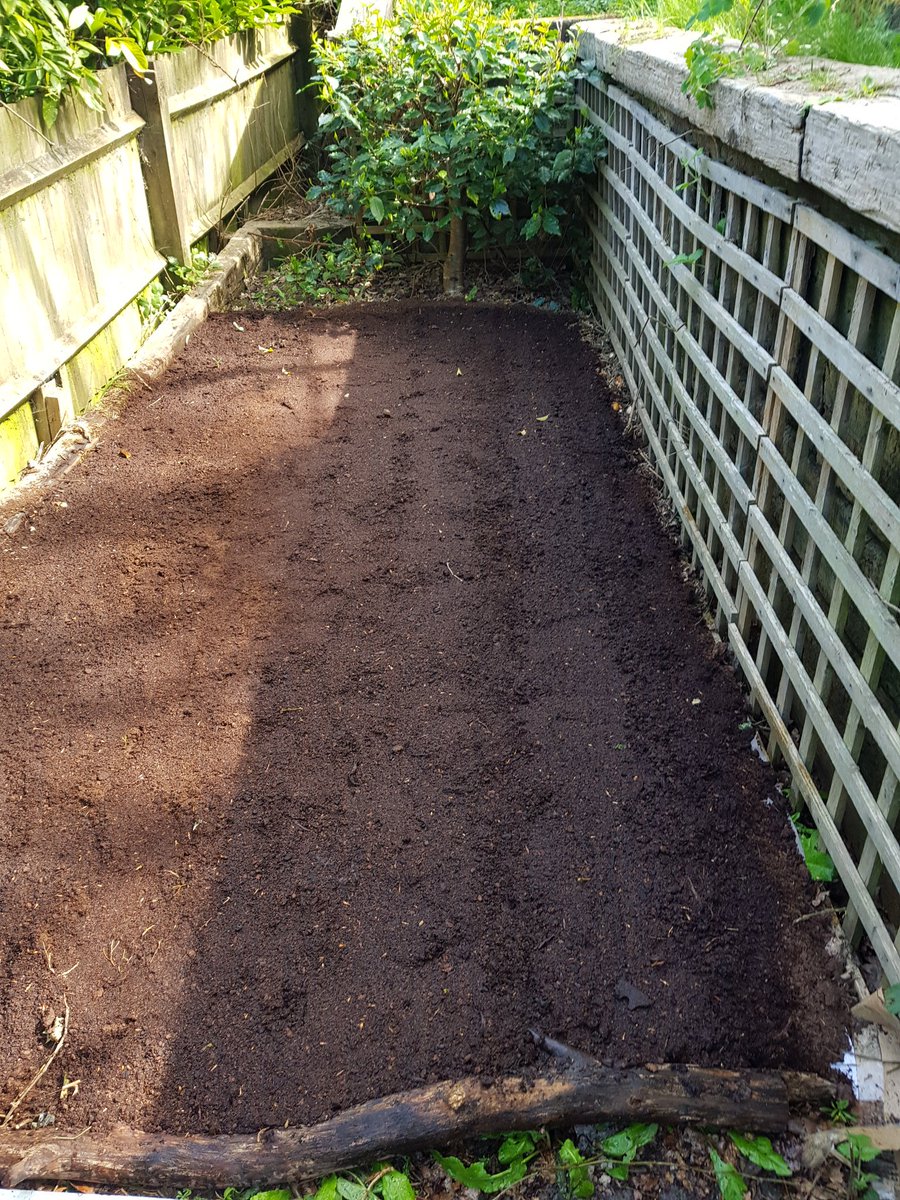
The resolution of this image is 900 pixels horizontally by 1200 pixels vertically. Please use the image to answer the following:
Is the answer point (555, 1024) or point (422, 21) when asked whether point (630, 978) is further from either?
point (422, 21)

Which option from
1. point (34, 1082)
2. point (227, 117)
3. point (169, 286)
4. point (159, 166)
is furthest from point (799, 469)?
point (227, 117)

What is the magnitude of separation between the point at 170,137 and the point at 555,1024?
234 inches

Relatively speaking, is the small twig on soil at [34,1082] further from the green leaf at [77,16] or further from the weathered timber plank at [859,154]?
the green leaf at [77,16]

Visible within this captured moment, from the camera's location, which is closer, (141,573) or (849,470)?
(849,470)

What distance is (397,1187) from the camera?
→ 197 centimetres

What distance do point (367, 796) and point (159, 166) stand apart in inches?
193

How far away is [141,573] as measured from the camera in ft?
13.1

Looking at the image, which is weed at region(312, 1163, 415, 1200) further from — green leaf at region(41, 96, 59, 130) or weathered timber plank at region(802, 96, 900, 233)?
green leaf at region(41, 96, 59, 130)

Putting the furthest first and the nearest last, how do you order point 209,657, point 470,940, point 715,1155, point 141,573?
point 141,573 < point 209,657 < point 470,940 < point 715,1155

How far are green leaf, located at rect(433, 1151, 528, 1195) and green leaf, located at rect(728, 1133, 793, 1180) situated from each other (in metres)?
0.44

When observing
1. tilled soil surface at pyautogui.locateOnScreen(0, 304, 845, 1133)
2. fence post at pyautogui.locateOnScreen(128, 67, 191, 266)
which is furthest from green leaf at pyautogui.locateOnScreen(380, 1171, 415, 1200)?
fence post at pyautogui.locateOnScreen(128, 67, 191, 266)

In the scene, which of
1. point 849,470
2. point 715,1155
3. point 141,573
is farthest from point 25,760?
point 849,470

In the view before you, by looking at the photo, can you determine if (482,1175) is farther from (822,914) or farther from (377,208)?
(377,208)

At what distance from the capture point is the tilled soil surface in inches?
88.4
